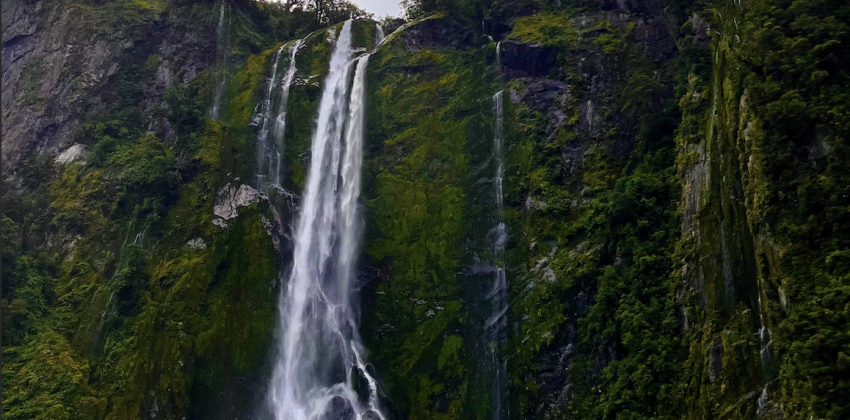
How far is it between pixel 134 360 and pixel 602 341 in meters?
15.8

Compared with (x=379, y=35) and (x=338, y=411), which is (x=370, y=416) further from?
(x=379, y=35)

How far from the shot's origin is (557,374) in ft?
62.6

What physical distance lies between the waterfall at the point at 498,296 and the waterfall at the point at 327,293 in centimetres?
403

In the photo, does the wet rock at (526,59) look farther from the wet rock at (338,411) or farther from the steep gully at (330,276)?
the wet rock at (338,411)

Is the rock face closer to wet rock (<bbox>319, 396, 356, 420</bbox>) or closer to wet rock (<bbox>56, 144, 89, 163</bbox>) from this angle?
wet rock (<bbox>56, 144, 89, 163</bbox>)

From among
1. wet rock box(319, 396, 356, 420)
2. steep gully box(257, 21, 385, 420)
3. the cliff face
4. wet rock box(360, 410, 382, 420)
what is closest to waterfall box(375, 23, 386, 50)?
the cliff face

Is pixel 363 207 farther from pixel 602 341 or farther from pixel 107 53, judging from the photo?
pixel 107 53

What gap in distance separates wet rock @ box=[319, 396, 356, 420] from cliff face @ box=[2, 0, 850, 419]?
4.53ft

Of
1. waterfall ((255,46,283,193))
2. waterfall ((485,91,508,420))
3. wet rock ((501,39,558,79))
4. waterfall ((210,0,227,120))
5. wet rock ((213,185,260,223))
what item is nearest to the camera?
waterfall ((485,91,508,420))

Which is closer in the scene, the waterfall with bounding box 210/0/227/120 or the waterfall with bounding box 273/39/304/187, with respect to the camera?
the waterfall with bounding box 273/39/304/187

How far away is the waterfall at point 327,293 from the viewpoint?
21734 mm

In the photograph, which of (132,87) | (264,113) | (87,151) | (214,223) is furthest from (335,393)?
(132,87)

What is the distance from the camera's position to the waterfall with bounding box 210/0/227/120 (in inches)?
1230

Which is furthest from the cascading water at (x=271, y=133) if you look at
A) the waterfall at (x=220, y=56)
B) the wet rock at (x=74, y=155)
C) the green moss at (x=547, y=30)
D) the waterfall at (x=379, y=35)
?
the green moss at (x=547, y=30)
